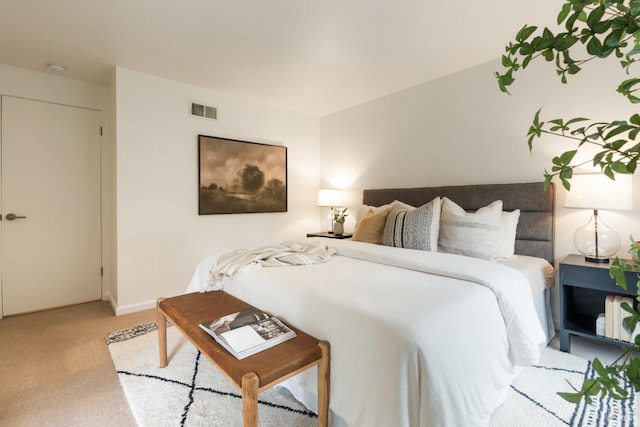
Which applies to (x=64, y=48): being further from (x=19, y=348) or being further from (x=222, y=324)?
(x=222, y=324)

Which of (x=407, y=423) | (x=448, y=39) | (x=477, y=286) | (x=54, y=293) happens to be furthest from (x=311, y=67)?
(x=54, y=293)

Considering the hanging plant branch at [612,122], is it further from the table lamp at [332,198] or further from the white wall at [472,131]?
the table lamp at [332,198]

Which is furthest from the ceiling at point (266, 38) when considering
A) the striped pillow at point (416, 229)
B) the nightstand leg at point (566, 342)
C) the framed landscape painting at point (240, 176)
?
the nightstand leg at point (566, 342)

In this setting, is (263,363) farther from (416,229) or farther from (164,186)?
(164,186)

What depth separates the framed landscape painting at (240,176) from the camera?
358cm

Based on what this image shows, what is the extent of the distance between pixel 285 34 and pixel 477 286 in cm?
227

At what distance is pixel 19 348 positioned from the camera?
7.89ft

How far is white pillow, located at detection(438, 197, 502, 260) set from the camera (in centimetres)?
237

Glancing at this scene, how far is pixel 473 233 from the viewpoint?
243cm

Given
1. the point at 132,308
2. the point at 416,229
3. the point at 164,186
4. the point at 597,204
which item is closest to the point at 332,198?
the point at 416,229

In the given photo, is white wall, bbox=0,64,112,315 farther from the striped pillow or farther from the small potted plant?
the striped pillow

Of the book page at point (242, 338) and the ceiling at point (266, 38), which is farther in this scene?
the ceiling at point (266, 38)

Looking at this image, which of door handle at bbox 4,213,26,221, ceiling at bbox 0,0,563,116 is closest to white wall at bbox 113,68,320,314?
ceiling at bbox 0,0,563,116

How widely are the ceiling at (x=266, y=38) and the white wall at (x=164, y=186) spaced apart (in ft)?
0.83
